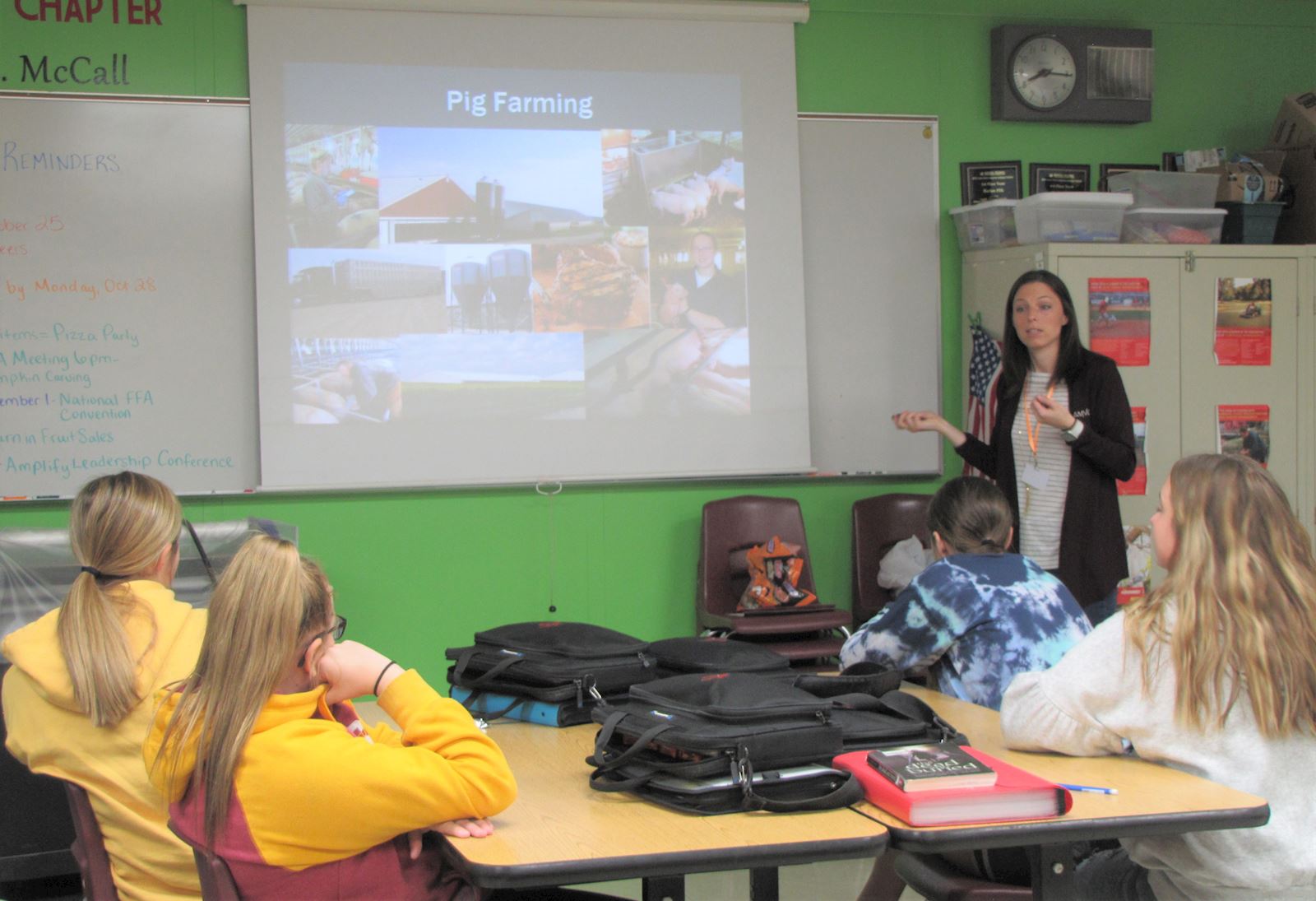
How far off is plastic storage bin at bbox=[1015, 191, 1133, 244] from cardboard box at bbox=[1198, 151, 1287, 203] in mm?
Result: 538

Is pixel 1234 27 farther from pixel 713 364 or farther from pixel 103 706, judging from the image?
pixel 103 706

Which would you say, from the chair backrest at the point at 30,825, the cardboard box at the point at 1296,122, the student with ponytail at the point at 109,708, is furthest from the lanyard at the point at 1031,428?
the chair backrest at the point at 30,825

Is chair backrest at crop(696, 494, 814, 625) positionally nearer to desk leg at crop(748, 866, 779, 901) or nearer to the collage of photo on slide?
the collage of photo on slide

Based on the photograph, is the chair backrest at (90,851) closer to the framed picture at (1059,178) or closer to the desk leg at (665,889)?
the desk leg at (665,889)

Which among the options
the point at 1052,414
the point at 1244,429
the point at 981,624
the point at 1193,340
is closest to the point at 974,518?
the point at 981,624

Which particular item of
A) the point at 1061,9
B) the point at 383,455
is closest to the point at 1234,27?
the point at 1061,9

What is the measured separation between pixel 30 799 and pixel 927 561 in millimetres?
3171

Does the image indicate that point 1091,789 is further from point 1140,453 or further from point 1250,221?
point 1250,221

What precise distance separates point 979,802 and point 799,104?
3701 millimetres

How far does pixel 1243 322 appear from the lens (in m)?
4.78

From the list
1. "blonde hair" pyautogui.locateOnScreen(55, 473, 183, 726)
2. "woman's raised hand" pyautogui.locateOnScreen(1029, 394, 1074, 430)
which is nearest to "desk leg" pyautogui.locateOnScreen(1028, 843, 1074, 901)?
"blonde hair" pyautogui.locateOnScreen(55, 473, 183, 726)

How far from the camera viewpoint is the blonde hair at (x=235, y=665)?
157 cm

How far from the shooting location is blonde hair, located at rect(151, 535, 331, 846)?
157cm

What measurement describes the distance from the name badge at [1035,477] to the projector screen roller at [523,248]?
3.41 feet
